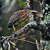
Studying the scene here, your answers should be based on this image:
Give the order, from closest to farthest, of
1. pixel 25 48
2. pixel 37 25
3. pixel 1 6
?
1. pixel 37 25
2. pixel 25 48
3. pixel 1 6

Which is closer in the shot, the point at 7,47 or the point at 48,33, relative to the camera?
the point at 48,33

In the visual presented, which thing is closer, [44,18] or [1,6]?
[44,18]

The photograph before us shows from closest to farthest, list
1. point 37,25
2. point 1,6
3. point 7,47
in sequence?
point 37,25
point 7,47
point 1,6

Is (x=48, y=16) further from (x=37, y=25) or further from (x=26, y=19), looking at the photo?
(x=26, y=19)

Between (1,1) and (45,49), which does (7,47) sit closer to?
(45,49)

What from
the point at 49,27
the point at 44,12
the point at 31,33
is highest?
the point at 44,12

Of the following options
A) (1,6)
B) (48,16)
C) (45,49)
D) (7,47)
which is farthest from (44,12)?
(1,6)

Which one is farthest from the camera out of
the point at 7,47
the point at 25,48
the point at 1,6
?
the point at 1,6

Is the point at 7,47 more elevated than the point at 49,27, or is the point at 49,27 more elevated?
the point at 49,27

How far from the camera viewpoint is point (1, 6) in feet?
11.7

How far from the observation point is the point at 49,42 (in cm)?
125

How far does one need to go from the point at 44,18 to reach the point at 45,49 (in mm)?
231

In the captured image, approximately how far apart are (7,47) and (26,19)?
10.3 inches

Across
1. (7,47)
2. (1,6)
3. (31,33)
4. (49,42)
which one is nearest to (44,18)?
(49,42)
